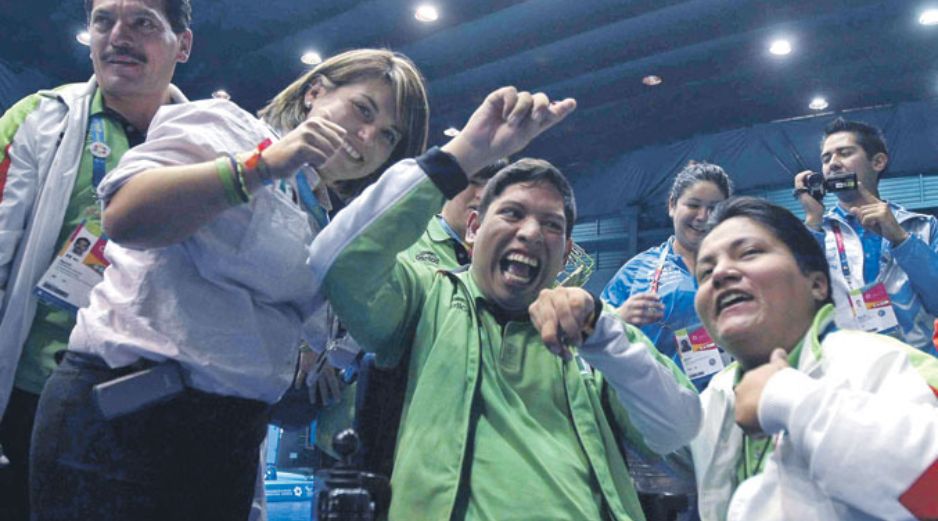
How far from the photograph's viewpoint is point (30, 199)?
158cm

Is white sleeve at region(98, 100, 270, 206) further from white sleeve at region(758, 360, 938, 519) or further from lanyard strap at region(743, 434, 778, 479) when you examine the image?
lanyard strap at region(743, 434, 778, 479)

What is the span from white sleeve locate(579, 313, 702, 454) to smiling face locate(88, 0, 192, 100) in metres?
1.12

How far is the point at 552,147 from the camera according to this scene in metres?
9.19

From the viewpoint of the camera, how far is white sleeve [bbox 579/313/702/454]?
57.5 inches

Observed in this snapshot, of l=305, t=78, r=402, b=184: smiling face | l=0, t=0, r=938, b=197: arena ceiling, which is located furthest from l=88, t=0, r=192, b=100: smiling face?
l=0, t=0, r=938, b=197: arena ceiling

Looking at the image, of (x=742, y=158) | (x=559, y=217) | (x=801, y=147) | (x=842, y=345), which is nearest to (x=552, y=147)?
(x=742, y=158)

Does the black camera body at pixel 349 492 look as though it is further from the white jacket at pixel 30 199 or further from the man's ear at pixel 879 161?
the man's ear at pixel 879 161

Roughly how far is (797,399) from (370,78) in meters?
1.01

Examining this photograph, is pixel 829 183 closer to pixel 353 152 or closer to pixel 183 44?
pixel 353 152

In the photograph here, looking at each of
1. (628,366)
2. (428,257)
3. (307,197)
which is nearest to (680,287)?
(428,257)

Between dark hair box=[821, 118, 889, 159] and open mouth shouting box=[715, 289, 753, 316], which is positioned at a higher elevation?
dark hair box=[821, 118, 889, 159]

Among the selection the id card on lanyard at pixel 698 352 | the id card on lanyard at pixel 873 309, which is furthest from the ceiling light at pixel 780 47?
the id card on lanyard at pixel 698 352

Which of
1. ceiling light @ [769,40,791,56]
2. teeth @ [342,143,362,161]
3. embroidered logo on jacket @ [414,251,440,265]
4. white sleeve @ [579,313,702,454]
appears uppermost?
ceiling light @ [769,40,791,56]

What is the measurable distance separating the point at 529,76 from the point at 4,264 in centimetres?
647
